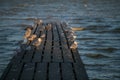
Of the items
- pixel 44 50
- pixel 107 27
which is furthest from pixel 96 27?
pixel 44 50

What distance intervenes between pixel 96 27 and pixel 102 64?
6.10 meters

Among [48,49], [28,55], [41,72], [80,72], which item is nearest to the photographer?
[41,72]

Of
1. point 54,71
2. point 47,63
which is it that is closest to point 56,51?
point 47,63

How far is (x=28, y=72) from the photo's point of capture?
222 inches

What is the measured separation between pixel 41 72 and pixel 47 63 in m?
0.67

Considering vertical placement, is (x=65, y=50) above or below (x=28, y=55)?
below

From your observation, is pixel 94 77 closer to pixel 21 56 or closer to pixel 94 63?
pixel 94 63

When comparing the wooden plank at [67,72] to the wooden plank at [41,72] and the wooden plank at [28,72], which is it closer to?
the wooden plank at [41,72]

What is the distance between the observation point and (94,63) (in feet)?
22.8

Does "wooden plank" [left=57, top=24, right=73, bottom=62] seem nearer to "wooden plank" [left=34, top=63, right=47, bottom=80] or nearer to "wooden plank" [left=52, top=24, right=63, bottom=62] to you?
"wooden plank" [left=52, top=24, right=63, bottom=62]

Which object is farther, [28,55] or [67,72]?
[28,55]

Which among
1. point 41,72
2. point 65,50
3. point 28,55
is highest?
point 41,72

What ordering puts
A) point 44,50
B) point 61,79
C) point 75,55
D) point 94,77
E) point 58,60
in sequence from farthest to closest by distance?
point 44,50 < point 75,55 < point 58,60 < point 94,77 < point 61,79

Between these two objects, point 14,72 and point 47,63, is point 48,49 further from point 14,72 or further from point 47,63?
point 14,72
